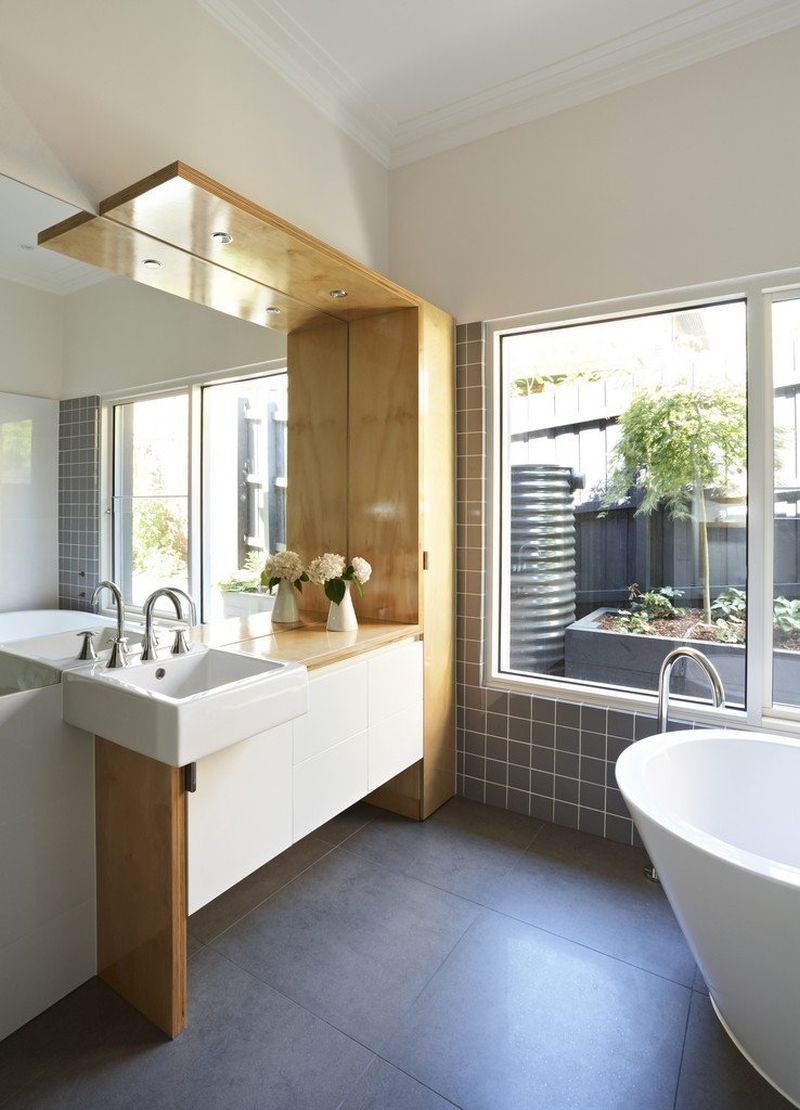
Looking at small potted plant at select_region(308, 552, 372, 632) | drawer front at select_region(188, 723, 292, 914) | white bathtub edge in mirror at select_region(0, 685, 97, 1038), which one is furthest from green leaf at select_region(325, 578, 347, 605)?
white bathtub edge in mirror at select_region(0, 685, 97, 1038)

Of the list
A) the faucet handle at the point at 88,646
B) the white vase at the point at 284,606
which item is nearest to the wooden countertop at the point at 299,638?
the white vase at the point at 284,606

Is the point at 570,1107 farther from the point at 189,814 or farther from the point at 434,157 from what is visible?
the point at 434,157

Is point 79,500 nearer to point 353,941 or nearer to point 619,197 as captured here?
point 353,941

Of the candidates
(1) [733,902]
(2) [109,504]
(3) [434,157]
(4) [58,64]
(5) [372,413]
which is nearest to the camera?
(1) [733,902]

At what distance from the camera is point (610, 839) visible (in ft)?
8.24

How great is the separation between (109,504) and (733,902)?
74.4 inches

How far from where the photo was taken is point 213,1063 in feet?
4.91

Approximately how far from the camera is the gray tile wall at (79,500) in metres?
1.69

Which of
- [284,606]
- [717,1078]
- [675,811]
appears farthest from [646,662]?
[284,606]

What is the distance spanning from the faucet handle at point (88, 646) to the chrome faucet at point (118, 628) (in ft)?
0.19

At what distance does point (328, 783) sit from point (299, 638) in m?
0.54

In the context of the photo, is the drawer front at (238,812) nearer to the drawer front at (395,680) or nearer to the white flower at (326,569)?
the drawer front at (395,680)

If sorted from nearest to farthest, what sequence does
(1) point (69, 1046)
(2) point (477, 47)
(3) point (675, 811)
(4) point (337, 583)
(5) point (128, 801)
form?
(1) point (69, 1046) < (5) point (128, 801) < (3) point (675, 811) < (2) point (477, 47) < (4) point (337, 583)

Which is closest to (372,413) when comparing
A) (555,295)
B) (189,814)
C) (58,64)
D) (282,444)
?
(282,444)
